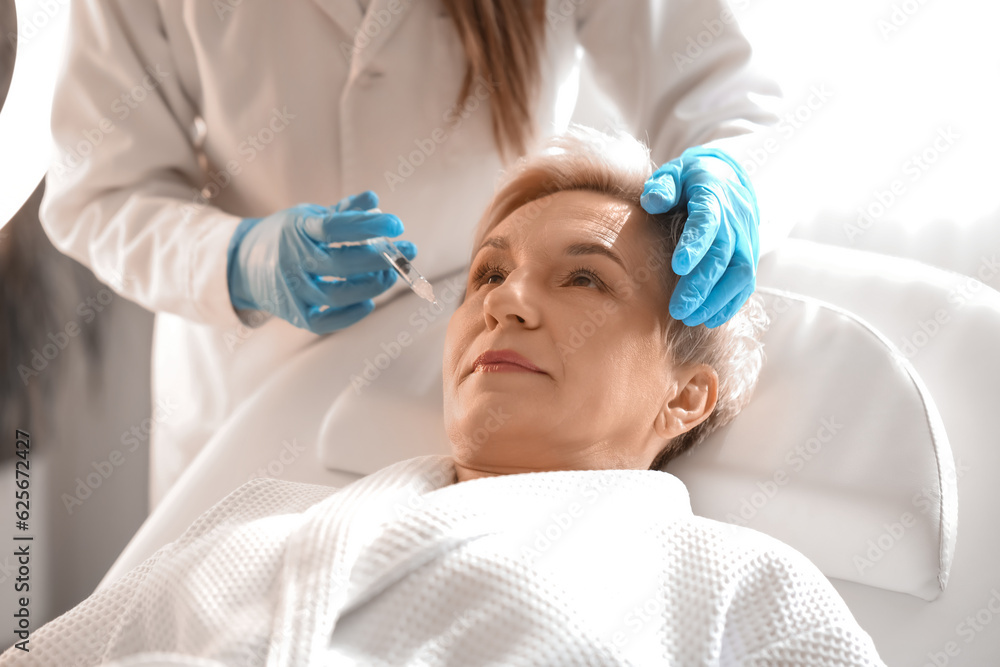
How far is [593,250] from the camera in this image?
1.13 m

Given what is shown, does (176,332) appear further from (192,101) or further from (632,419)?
(632,419)

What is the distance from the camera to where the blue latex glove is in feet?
3.51

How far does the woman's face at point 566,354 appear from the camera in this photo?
1.08m

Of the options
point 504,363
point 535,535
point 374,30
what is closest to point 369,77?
point 374,30

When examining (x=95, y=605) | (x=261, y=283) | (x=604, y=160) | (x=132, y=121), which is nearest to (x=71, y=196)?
(x=132, y=121)

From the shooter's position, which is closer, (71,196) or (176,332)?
(71,196)

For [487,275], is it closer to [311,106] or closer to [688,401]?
[688,401]

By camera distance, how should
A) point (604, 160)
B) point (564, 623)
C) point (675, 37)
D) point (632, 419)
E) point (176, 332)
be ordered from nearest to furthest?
point (564, 623) < point (632, 419) < point (604, 160) < point (675, 37) < point (176, 332)

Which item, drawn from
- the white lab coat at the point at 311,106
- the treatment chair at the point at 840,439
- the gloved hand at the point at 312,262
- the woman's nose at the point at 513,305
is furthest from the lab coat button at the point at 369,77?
the woman's nose at the point at 513,305

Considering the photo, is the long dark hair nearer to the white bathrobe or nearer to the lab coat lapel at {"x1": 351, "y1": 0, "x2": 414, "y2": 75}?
the lab coat lapel at {"x1": 351, "y1": 0, "x2": 414, "y2": 75}

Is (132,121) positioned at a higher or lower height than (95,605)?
higher

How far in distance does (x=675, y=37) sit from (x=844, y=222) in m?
0.59

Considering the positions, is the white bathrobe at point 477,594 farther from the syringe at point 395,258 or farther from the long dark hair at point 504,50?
the long dark hair at point 504,50

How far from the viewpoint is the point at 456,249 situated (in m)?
1.59
